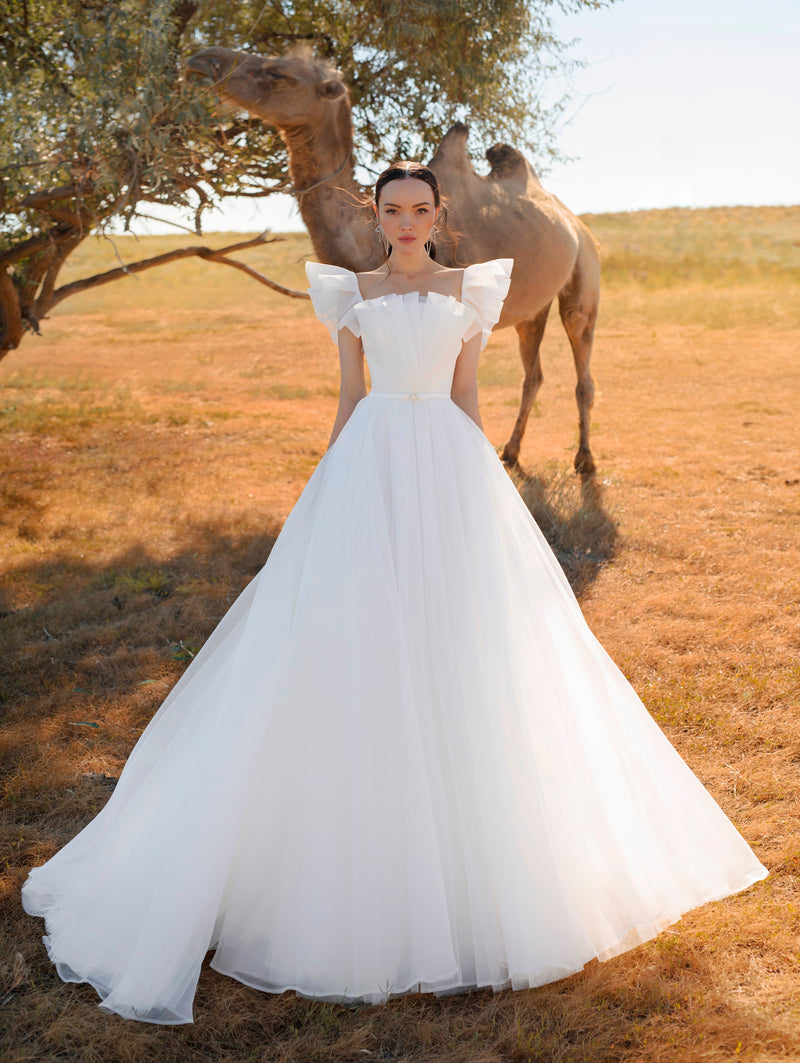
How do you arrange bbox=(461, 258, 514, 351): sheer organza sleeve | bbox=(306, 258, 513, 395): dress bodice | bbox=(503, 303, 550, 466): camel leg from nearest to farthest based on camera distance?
bbox=(306, 258, 513, 395): dress bodice, bbox=(461, 258, 514, 351): sheer organza sleeve, bbox=(503, 303, 550, 466): camel leg

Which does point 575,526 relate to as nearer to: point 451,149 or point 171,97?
point 451,149

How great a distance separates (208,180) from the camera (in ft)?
20.7

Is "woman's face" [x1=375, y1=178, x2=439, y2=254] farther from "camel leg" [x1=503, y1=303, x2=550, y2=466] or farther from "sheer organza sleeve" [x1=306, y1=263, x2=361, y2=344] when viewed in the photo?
"camel leg" [x1=503, y1=303, x2=550, y2=466]

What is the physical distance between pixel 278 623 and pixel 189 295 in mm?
32394

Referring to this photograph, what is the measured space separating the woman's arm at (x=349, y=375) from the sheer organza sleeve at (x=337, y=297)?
0.04 m

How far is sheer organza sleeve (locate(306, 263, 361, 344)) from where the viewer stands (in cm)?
296

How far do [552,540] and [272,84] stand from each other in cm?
381

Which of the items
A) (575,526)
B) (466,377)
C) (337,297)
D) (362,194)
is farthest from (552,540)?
(337,297)

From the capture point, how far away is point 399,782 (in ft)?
7.95

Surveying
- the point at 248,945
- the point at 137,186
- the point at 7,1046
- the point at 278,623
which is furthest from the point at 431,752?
the point at 137,186

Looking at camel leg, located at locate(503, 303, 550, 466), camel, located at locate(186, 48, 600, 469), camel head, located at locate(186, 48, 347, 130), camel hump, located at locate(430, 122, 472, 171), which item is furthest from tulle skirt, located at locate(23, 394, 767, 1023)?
camel leg, located at locate(503, 303, 550, 466)

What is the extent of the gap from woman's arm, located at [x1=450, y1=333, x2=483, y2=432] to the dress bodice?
0.04 meters

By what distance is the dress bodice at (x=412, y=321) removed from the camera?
2.83m

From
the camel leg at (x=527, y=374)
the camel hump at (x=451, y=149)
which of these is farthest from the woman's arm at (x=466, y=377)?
the camel leg at (x=527, y=374)
